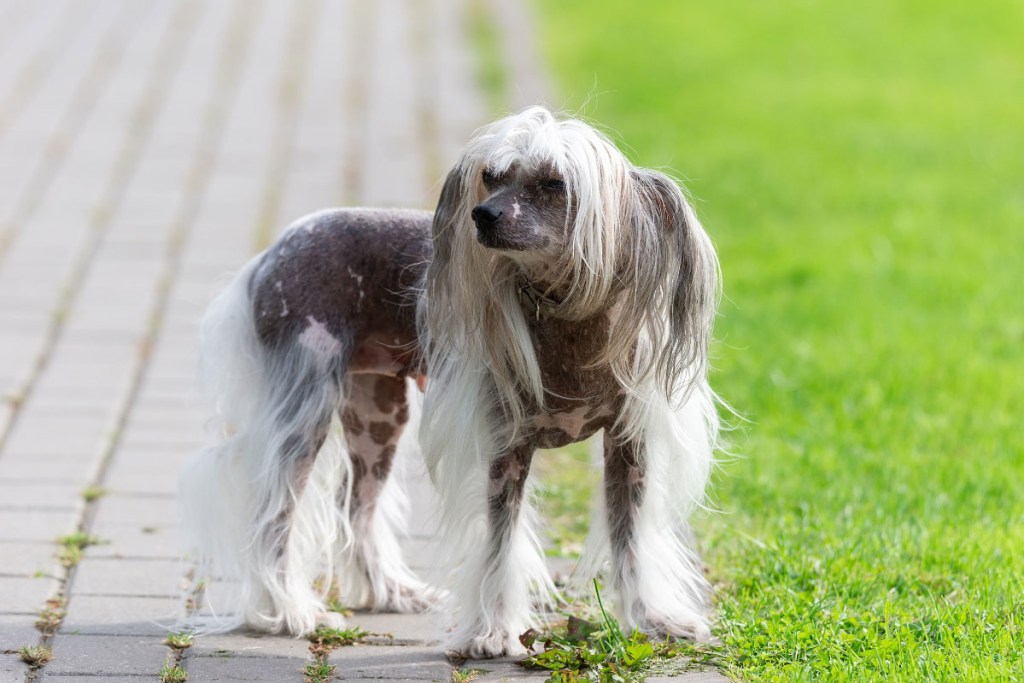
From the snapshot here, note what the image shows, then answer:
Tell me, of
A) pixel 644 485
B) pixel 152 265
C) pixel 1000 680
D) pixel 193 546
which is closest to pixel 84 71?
pixel 152 265

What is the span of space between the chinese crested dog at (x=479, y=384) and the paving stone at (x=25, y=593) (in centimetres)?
48

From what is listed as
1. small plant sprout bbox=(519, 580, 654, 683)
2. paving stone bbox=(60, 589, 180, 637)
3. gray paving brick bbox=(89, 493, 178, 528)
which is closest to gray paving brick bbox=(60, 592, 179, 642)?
paving stone bbox=(60, 589, 180, 637)

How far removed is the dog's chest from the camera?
12.1 feet

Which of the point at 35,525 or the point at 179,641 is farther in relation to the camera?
the point at 35,525

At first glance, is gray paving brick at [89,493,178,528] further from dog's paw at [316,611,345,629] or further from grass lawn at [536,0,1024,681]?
grass lawn at [536,0,1024,681]

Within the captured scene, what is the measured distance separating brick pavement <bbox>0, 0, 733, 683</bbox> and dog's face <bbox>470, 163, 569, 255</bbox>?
2.37 ft

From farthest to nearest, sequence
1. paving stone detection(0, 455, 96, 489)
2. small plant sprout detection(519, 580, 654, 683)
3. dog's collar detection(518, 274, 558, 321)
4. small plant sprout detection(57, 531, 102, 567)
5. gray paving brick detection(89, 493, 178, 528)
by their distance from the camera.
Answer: paving stone detection(0, 455, 96, 489) → gray paving brick detection(89, 493, 178, 528) → small plant sprout detection(57, 531, 102, 567) → small plant sprout detection(519, 580, 654, 683) → dog's collar detection(518, 274, 558, 321)

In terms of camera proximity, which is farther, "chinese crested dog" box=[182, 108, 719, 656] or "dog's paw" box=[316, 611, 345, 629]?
"dog's paw" box=[316, 611, 345, 629]

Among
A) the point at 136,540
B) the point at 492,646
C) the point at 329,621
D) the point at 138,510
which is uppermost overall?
the point at 138,510

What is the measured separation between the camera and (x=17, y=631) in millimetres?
4184

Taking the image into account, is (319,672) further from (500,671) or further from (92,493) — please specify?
(92,493)

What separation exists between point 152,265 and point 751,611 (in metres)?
4.35

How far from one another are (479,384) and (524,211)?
54cm

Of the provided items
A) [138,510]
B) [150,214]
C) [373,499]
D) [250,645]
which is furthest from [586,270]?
[150,214]
